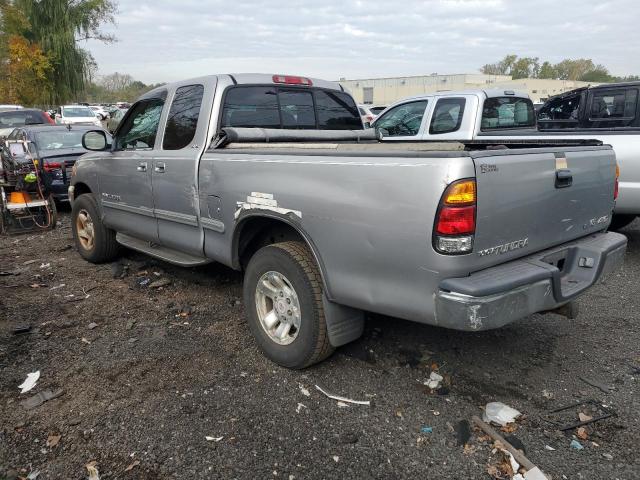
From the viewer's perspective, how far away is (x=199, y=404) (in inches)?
119

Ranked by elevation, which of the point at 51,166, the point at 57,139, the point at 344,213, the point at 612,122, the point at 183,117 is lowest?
the point at 51,166

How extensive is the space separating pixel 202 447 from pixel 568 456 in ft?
6.27

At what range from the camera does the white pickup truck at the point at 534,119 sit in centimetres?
568

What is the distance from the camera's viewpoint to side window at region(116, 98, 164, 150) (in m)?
4.66

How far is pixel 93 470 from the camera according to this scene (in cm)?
250

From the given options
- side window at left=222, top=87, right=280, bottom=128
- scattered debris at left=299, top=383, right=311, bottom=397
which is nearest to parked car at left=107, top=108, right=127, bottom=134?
side window at left=222, top=87, right=280, bottom=128

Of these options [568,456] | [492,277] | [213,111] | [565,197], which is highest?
[213,111]

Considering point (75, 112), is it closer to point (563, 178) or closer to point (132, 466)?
point (132, 466)

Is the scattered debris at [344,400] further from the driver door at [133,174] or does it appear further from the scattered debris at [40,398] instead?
the driver door at [133,174]

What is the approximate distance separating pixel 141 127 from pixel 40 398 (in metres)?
2.77

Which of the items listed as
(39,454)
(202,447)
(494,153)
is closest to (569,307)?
(494,153)

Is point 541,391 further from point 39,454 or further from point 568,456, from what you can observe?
point 39,454

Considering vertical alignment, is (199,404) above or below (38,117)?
below

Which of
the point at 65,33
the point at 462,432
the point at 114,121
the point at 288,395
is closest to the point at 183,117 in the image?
the point at 288,395
